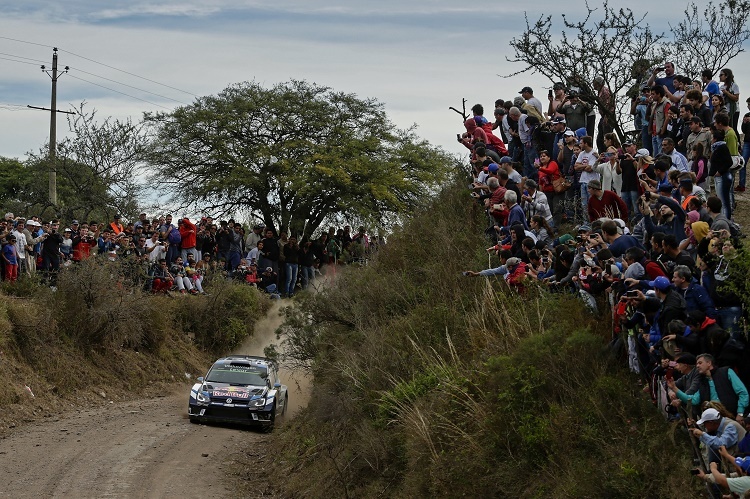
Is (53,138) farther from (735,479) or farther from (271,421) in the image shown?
(735,479)

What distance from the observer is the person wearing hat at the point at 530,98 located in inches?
939

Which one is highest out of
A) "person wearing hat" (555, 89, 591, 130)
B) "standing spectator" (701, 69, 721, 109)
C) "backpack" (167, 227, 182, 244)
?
"standing spectator" (701, 69, 721, 109)

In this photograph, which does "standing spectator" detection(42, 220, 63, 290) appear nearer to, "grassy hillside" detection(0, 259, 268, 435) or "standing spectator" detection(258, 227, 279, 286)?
"grassy hillside" detection(0, 259, 268, 435)

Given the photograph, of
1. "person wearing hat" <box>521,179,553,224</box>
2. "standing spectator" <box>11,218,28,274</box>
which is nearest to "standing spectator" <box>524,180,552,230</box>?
"person wearing hat" <box>521,179,553,224</box>

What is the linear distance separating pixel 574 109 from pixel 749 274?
1202 cm

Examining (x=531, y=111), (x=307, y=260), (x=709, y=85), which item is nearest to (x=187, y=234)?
(x=307, y=260)

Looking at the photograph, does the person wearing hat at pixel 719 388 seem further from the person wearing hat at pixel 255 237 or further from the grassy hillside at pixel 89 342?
the person wearing hat at pixel 255 237

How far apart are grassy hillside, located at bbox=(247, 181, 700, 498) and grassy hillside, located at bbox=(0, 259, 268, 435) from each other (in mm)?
7432

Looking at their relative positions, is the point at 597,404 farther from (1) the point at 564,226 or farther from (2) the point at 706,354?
(1) the point at 564,226

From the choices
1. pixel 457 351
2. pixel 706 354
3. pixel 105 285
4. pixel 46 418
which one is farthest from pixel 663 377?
pixel 105 285

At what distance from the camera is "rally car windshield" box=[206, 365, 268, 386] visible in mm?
27047

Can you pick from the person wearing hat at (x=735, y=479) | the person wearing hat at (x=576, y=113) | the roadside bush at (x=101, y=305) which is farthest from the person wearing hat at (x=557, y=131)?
the roadside bush at (x=101, y=305)

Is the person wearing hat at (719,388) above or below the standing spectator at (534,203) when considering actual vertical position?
below

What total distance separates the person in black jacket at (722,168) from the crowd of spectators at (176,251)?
12.8 metres
